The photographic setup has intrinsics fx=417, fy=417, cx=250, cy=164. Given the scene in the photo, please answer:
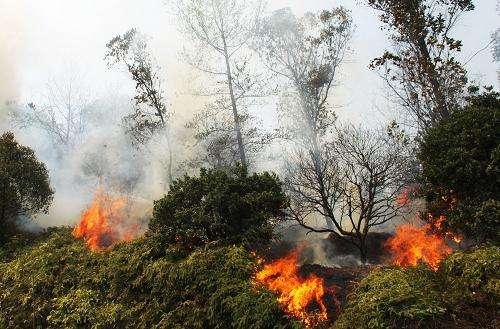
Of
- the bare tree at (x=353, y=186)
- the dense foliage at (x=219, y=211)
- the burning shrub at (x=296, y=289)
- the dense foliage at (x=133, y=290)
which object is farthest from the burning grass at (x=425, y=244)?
the dense foliage at (x=133, y=290)

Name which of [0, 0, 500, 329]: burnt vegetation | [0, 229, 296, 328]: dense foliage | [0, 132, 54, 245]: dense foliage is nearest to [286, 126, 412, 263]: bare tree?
[0, 0, 500, 329]: burnt vegetation

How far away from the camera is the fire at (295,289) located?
7.97m

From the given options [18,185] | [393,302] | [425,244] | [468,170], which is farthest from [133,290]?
[18,185]

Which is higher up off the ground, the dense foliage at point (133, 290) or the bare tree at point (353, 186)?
the bare tree at point (353, 186)

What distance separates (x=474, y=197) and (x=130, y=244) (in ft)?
30.0

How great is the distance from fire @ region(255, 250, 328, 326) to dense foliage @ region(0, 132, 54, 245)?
1298 centimetres

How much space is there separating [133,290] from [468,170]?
8619 millimetres

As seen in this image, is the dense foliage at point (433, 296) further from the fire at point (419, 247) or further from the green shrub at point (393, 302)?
the fire at point (419, 247)

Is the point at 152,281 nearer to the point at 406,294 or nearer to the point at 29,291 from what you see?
the point at 29,291

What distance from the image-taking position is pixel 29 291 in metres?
12.9

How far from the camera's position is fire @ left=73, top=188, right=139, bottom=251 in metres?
15.1

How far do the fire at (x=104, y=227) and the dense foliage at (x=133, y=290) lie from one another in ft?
2.17

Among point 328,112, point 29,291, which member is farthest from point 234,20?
point 29,291

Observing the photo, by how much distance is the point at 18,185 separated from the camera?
18.0 m
